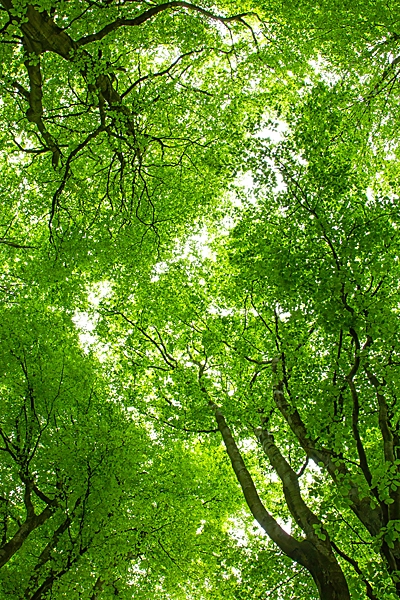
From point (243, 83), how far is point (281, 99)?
1.46 metres

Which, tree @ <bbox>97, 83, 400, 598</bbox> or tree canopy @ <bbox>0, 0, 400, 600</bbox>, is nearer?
tree @ <bbox>97, 83, 400, 598</bbox>

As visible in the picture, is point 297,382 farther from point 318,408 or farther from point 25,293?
point 25,293

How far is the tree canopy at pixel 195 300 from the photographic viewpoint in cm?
706

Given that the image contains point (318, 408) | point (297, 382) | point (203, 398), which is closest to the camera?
point (318, 408)

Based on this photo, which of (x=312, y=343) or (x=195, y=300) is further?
(x=195, y=300)

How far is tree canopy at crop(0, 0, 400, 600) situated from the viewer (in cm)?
706

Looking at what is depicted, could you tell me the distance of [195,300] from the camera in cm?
1316

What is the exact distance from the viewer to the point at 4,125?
1312 centimetres

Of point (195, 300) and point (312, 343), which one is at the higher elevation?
point (195, 300)

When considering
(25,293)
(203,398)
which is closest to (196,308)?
(203,398)

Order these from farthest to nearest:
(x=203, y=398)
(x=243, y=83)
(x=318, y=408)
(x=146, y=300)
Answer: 1. (x=146, y=300)
2. (x=243, y=83)
3. (x=203, y=398)
4. (x=318, y=408)

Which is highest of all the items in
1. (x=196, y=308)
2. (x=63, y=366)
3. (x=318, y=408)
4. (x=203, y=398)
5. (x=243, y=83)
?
(x=243, y=83)

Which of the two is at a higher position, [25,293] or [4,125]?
[4,125]

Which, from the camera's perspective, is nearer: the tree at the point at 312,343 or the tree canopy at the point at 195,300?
the tree at the point at 312,343
